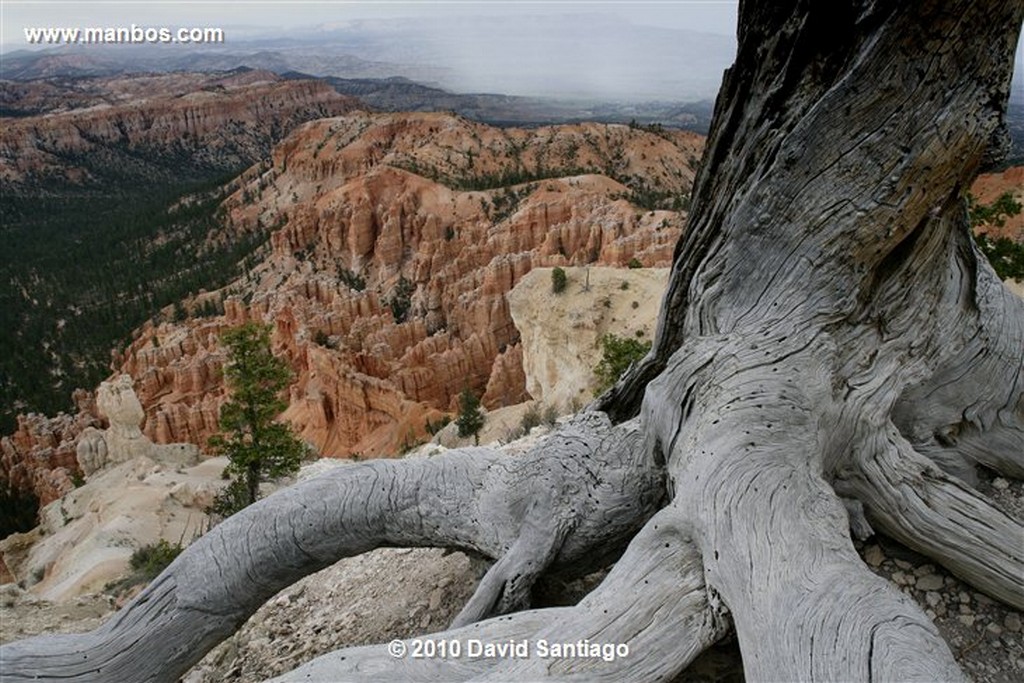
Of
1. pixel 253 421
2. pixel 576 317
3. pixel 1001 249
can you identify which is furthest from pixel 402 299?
pixel 1001 249

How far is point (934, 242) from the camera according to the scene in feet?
10.7

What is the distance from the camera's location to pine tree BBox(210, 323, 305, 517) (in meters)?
13.6

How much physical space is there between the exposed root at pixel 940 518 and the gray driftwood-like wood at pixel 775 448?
1 centimetres

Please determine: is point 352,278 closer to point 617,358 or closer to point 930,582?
point 617,358

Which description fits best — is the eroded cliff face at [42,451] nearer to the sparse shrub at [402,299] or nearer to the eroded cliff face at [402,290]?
the eroded cliff face at [402,290]

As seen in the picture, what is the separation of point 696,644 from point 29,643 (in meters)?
3.03

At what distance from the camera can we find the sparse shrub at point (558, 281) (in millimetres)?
25781

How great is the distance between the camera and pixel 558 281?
84.8 ft

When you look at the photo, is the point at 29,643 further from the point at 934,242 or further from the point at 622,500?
the point at 934,242

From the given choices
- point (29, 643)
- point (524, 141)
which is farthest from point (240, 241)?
point (29, 643)

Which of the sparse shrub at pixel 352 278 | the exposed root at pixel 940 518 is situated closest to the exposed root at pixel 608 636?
the exposed root at pixel 940 518

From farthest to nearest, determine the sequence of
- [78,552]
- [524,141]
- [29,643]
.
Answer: [524,141]
[78,552]
[29,643]

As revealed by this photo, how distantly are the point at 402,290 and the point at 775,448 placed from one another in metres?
45.4

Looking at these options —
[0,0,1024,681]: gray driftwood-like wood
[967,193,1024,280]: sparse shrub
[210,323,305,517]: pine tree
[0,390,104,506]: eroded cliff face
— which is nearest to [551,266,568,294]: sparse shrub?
[210,323,305,517]: pine tree
